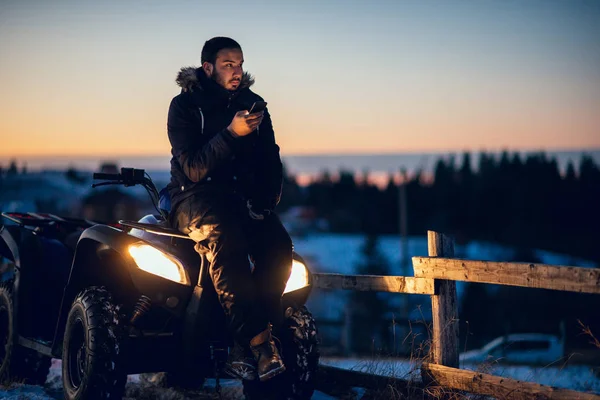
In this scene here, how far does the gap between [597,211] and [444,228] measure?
20.7 metres

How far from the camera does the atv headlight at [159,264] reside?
5.08 m

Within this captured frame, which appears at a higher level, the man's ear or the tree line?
the man's ear

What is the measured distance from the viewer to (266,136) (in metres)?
5.37

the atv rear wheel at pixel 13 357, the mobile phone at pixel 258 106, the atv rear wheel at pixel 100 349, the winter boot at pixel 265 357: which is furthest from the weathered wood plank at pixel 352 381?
the mobile phone at pixel 258 106

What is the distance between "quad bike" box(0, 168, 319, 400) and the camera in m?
5.07

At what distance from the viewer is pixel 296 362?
551 centimetres

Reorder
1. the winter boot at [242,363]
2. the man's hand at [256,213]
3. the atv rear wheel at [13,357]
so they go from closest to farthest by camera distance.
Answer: the winter boot at [242,363], the man's hand at [256,213], the atv rear wheel at [13,357]

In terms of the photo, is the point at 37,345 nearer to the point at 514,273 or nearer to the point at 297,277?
the point at 297,277

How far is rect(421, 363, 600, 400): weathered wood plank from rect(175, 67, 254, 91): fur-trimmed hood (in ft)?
8.41

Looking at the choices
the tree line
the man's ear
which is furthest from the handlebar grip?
the tree line

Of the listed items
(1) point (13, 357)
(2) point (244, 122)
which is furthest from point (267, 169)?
(1) point (13, 357)

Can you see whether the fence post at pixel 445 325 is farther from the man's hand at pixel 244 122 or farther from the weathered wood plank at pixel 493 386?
the man's hand at pixel 244 122

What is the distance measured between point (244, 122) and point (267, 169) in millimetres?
658

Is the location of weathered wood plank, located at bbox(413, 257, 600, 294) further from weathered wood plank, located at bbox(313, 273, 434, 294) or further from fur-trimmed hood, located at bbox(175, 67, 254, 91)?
fur-trimmed hood, located at bbox(175, 67, 254, 91)
